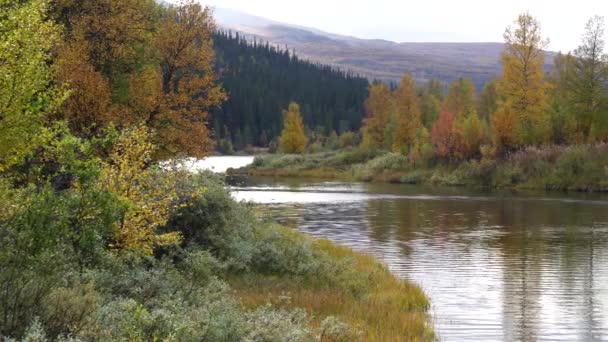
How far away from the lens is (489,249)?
32.5m

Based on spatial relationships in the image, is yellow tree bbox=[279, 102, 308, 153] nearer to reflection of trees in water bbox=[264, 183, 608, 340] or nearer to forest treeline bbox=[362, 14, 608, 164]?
forest treeline bbox=[362, 14, 608, 164]

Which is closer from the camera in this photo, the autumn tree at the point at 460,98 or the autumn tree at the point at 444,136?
the autumn tree at the point at 444,136

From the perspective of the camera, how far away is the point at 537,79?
7481cm

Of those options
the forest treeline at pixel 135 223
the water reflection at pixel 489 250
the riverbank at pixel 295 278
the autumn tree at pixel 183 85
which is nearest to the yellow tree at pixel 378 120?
the water reflection at pixel 489 250

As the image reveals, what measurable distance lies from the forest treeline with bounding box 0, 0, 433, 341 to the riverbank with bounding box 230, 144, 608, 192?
1880 inches

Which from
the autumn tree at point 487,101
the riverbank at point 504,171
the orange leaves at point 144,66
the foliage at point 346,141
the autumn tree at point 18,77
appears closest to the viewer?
the autumn tree at point 18,77

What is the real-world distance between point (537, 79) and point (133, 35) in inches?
2213

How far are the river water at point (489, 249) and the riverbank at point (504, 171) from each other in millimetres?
7275

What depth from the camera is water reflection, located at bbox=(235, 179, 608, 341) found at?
19359mm

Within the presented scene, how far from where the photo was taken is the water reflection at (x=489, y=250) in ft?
63.5

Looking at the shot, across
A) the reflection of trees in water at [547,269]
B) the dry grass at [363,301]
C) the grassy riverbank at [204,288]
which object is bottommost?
the reflection of trees in water at [547,269]

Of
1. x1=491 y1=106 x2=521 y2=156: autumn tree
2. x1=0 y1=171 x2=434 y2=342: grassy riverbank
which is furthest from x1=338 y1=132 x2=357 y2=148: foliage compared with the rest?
x1=0 y1=171 x2=434 y2=342: grassy riverbank

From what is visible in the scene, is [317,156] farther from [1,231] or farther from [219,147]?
[1,231]

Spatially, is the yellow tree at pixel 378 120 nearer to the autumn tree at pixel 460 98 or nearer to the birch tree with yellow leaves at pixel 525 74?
the autumn tree at pixel 460 98
